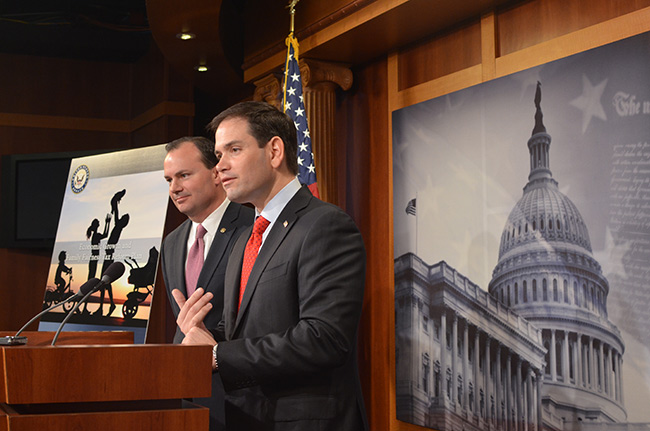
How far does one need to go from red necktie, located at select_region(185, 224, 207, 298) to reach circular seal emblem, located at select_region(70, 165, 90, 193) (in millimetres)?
1869

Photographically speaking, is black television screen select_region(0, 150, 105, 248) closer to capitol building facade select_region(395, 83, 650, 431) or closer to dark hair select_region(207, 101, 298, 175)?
capitol building facade select_region(395, 83, 650, 431)

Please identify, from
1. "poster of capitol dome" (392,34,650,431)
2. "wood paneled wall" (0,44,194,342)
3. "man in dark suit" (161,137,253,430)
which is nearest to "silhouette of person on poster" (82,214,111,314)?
"man in dark suit" (161,137,253,430)

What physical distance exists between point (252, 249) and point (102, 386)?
0.77 meters

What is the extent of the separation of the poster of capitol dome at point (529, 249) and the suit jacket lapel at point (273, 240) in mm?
1409

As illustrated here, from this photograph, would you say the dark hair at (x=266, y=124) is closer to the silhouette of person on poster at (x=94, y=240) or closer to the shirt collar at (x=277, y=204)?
the shirt collar at (x=277, y=204)

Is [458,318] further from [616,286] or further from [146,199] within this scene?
[146,199]

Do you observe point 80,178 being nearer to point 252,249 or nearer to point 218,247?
point 218,247

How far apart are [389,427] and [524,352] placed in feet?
3.80

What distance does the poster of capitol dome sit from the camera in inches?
110

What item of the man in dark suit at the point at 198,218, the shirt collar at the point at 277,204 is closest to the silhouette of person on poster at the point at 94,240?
the man in dark suit at the point at 198,218

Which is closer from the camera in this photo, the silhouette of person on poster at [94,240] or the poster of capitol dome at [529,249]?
the poster of capitol dome at [529,249]

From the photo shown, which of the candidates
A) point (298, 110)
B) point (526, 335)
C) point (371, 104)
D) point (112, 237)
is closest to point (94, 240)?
point (112, 237)

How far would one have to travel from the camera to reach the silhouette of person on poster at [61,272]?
15.1 ft

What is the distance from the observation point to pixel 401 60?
4.19 m
